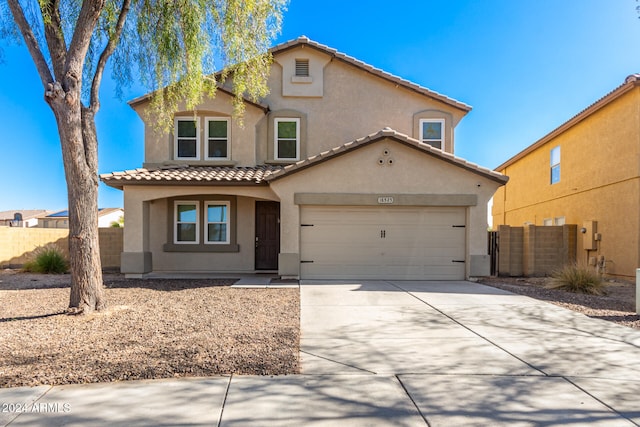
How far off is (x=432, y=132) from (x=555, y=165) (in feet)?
23.8

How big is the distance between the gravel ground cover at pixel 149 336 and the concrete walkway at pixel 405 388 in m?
0.30

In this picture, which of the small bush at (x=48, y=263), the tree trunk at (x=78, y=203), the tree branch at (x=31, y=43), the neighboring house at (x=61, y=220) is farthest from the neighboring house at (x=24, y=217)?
the tree trunk at (x=78, y=203)

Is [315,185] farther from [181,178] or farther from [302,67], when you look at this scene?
[302,67]

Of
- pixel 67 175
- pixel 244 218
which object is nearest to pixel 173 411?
pixel 67 175

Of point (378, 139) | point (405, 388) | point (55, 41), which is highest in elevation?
point (55, 41)

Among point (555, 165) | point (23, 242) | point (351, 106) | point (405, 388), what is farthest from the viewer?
point (555, 165)

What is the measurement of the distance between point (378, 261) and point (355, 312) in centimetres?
472

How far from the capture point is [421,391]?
3.97 m

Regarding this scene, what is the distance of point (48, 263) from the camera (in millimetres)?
14391

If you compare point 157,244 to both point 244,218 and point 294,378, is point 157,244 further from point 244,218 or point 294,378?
point 294,378

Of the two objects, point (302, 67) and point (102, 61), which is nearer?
point (102, 61)

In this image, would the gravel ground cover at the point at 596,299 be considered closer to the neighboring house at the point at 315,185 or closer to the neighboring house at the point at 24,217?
the neighboring house at the point at 315,185

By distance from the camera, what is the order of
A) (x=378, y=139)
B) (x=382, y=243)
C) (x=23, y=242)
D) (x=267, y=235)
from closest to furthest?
(x=378, y=139) < (x=382, y=243) < (x=267, y=235) < (x=23, y=242)

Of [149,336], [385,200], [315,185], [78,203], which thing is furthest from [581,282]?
[78,203]
